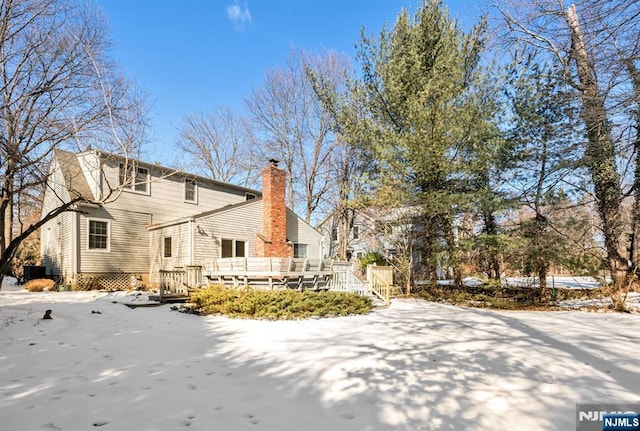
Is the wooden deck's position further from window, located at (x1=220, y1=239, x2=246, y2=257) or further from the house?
window, located at (x1=220, y1=239, x2=246, y2=257)

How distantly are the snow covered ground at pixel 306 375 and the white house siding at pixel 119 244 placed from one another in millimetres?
7131

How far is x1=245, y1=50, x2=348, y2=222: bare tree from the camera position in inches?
945

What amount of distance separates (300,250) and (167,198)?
728 cm

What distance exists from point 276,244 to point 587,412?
12.3 metres

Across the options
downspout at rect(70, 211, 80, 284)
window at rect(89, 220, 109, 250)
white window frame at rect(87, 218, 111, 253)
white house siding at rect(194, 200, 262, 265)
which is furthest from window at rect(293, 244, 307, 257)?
downspout at rect(70, 211, 80, 284)

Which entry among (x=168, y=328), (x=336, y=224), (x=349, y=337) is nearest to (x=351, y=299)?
(x=349, y=337)

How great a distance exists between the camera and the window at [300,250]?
61.2 ft

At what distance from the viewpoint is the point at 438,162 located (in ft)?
40.2

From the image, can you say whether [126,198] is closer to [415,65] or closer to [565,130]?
[415,65]

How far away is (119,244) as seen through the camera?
48.8 ft

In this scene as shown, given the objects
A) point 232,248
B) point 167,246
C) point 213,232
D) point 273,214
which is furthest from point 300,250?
point 167,246

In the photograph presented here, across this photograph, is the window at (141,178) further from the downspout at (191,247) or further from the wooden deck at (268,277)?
the wooden deck at (268,277)

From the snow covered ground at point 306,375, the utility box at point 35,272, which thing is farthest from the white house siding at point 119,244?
the snow covered ground at point 306,375

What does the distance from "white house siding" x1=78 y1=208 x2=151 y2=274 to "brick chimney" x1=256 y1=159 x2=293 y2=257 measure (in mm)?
5554
